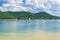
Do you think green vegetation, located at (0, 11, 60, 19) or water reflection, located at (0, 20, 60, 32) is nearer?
water reflection, located at (0, 20, 60, 32)

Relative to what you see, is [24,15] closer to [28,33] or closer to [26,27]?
[26,27]

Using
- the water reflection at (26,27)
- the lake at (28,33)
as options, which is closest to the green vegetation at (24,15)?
Answer: the water reflection at (26,27)

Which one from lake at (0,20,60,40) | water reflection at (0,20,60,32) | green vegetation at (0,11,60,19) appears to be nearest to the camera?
lake at (0,20,60,40)

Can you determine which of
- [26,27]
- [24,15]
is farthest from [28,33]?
[24,15]

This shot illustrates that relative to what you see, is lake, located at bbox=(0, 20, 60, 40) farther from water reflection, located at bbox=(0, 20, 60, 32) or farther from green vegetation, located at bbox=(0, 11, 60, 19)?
green vegetation, located at bbox=(0, 11, 60, 19)

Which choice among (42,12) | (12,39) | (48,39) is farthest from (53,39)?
(42,12)

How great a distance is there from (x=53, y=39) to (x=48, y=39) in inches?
15.6

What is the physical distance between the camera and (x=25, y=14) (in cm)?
10369

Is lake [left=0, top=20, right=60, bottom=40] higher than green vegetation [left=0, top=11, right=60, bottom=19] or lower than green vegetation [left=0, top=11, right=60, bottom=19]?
higher

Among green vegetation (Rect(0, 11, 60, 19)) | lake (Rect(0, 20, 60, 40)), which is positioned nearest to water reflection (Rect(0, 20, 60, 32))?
lake (Rect(0, 20, 60, 40))

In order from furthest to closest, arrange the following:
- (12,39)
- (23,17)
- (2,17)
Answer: (23,17) < (2,17) < (12,39)

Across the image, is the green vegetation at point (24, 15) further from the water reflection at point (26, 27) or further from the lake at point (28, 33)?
the lake at point (28, 33)

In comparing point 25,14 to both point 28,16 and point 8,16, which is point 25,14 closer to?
point 28,16

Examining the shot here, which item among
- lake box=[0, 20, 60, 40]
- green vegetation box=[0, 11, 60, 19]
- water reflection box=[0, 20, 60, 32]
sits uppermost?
lake box=[0, 20, 60, 40]
